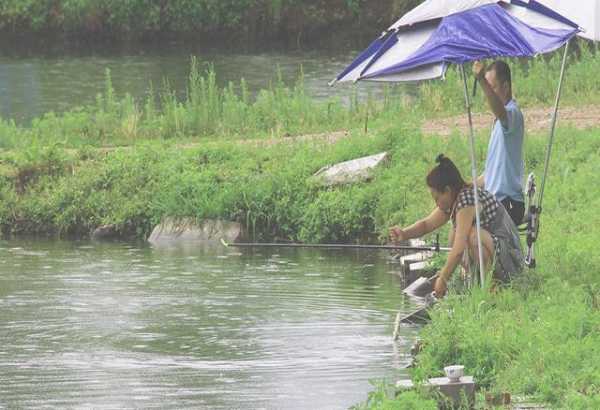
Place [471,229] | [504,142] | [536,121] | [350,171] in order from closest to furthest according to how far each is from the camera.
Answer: [471,229]
[504,142]
[350,171]
[536,121]

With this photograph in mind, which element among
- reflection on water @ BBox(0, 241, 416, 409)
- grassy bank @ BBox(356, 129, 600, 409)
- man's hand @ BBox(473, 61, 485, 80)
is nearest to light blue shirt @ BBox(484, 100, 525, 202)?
man's hand @ BBox(473, 61, 485, 80)

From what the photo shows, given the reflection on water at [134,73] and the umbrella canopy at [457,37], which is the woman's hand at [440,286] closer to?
the umbrella canopy at [457,37]

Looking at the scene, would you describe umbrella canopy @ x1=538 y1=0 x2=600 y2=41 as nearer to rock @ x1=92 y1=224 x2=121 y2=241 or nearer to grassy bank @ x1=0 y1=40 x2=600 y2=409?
grassy bank @ x1=0 y1=40 x2=600 y2=409

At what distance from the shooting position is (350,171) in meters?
15.8

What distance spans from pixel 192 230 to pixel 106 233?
100 centimetres

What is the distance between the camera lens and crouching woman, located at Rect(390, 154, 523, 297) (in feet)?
32.8

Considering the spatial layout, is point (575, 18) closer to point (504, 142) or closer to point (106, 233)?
point (504, 142)

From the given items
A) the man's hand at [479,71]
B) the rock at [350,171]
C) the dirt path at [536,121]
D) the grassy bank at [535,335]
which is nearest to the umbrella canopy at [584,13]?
the man's hand at [479,71]

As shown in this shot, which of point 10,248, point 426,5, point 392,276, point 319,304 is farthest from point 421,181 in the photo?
point 426,5

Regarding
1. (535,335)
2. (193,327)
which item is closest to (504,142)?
(535,335)

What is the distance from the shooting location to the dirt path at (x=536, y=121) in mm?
17016

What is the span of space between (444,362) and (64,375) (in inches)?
107

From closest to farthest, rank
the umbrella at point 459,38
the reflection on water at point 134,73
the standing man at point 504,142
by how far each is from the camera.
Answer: the umbrella at point 459,38 → the standing man at point 504,142 → the reflection on water at point 134,73

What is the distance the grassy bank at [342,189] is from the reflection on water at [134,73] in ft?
15.6
